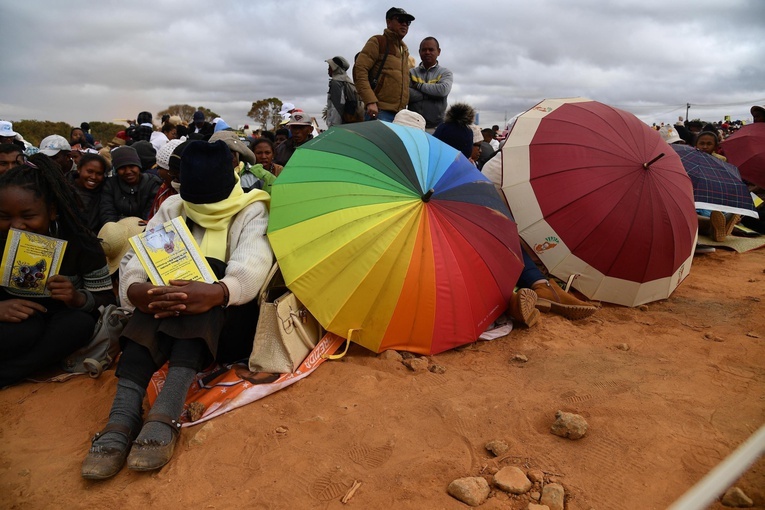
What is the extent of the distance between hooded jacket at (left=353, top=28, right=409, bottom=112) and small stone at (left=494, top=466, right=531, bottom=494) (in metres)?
4.26

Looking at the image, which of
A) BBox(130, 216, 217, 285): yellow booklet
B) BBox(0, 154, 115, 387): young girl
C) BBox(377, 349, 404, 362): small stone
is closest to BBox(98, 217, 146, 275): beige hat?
BBox(0, 154, 115, 387): young girl

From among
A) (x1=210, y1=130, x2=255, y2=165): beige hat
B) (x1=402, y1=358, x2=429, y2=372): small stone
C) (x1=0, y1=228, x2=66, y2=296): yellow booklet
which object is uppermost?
(x1=210, y1=130, x2=255, y2=165): beige hat

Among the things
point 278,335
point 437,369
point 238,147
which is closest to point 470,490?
point 437,369

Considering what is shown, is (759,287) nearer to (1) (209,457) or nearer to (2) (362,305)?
(2) (362,305)

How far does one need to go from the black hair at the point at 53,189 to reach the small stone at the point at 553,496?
3022mm

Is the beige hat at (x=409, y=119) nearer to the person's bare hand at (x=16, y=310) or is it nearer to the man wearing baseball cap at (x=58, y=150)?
the person's bare hand at (x=16, y=310)

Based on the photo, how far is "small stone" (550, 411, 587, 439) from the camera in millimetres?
2432

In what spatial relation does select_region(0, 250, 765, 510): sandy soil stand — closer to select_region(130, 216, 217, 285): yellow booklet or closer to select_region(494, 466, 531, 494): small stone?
select_region(494, 466, 531, 494): small stone

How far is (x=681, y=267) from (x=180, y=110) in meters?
20.8

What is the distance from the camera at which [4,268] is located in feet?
9.36

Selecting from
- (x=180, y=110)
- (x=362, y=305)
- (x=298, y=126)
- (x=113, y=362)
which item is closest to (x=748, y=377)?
(x=362, y=305)

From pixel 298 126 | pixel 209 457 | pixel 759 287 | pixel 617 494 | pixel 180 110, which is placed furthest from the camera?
pixel 180 110

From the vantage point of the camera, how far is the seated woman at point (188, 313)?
2.34 m

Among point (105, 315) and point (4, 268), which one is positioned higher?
point (4, 268)
